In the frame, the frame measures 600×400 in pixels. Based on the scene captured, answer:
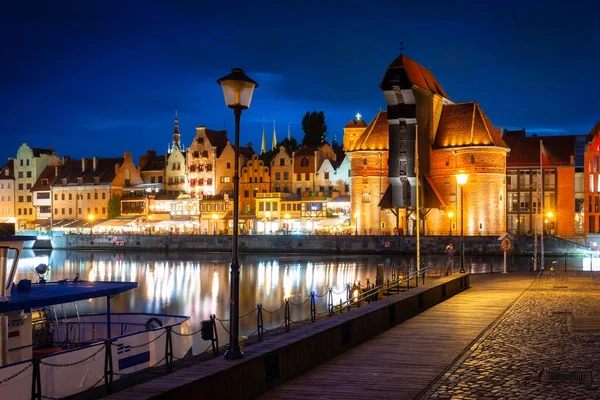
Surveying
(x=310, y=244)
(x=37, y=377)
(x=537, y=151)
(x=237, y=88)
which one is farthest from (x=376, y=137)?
(x=37, y=377)

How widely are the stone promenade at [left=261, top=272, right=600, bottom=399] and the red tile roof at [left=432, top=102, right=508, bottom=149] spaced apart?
201ft

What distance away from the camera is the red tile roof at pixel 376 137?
9044 cm

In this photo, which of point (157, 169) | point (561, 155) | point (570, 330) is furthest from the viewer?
point (157, 169)

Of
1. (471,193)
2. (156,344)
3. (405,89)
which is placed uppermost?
(405,89)

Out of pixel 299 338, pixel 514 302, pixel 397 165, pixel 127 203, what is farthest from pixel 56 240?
pixel 299 338

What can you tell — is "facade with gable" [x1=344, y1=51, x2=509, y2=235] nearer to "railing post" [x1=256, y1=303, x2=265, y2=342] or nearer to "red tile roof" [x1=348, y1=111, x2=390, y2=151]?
"red tile roof" [x1=348, y1=111, x2=390, y2=151]

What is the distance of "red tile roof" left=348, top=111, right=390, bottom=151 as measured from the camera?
90.4 meters

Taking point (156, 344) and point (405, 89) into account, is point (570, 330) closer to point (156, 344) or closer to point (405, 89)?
point (156, 344)

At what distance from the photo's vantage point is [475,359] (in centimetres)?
1623

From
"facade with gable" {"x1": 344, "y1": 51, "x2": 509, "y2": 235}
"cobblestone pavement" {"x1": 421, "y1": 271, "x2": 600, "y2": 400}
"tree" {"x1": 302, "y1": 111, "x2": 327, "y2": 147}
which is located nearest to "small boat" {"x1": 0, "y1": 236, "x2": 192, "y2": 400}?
"cobblestone pavement" {"x1": 421, "y1": 271, "x2": 600, "y2": 400}

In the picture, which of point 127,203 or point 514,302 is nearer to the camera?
point 514,302

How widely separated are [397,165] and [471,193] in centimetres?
875

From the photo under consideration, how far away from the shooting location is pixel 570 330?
65.2ft

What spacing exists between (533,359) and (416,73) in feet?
234
